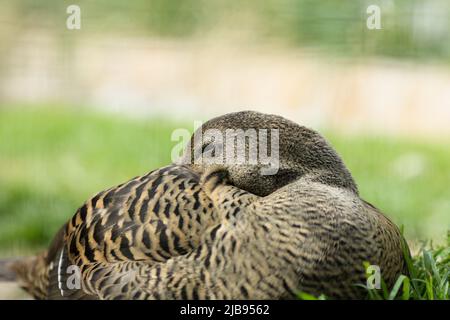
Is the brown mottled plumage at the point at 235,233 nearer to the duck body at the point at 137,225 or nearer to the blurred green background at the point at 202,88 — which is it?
the duck body at the point at 137,225

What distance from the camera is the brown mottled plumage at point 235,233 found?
7.80 ft

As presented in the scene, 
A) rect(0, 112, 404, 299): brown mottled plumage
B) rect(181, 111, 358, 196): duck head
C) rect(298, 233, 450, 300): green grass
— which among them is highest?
rect(181, 111, 358, 196): duck head

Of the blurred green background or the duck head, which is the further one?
the blurred green background

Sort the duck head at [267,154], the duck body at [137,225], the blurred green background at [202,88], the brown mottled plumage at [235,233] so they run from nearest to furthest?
the brown mottled plumage at [235,233] < the duck body at [137,225] < the duck head at [267,154] < the blurred green background at [202,88]

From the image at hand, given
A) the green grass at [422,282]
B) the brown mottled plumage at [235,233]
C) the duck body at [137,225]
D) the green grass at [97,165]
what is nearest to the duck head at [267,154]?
the brown mottled plumage at [235,233]

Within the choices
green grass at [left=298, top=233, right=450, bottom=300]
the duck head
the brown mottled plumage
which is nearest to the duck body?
the brown mottled plumage

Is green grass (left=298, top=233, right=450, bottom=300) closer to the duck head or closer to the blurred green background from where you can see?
the duck head

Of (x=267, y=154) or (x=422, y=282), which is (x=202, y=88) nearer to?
(x=267, y=154)

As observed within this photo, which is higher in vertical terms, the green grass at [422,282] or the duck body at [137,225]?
the duck body at [137,225]

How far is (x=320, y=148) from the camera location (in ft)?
8.82

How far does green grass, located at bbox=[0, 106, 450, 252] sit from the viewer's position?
4172 millimetres

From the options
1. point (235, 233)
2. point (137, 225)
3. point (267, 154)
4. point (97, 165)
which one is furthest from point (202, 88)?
point (235, 233)

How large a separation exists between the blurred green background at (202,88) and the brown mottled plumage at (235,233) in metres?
1.46
